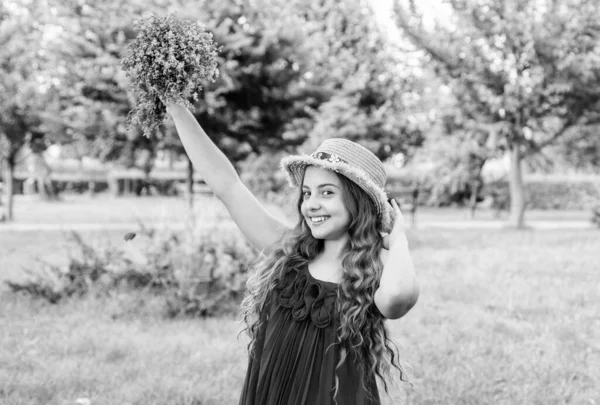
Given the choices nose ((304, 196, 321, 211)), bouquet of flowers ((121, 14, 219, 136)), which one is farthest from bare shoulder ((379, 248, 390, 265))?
bouquet of flowers ((121, 14, 219, 136))

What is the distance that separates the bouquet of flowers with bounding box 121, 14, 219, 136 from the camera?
6.31 ft

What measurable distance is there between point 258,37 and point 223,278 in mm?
7336

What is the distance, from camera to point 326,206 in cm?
193

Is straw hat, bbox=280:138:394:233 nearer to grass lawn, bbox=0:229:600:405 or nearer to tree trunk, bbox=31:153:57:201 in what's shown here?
grass lawn, bbox=0:229:600:405

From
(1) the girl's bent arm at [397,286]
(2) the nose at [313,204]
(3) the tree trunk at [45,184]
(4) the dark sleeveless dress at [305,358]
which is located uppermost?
(2) the nose at [313,204]

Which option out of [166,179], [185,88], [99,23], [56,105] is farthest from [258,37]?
[166,179]

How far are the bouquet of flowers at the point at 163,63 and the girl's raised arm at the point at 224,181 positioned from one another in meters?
0.07

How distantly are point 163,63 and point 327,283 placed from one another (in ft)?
2.90

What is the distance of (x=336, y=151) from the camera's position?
1916 mm

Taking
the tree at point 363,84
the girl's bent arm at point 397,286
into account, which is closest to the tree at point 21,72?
the tree at point 363,84

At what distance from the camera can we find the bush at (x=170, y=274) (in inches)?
213

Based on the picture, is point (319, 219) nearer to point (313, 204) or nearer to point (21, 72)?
point (313, 204)

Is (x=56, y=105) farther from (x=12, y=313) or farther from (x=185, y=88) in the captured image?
(x=185, y=88)

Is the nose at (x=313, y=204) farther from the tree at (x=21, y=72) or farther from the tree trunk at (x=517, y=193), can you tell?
the tree trunk at (x=517, y=193)
